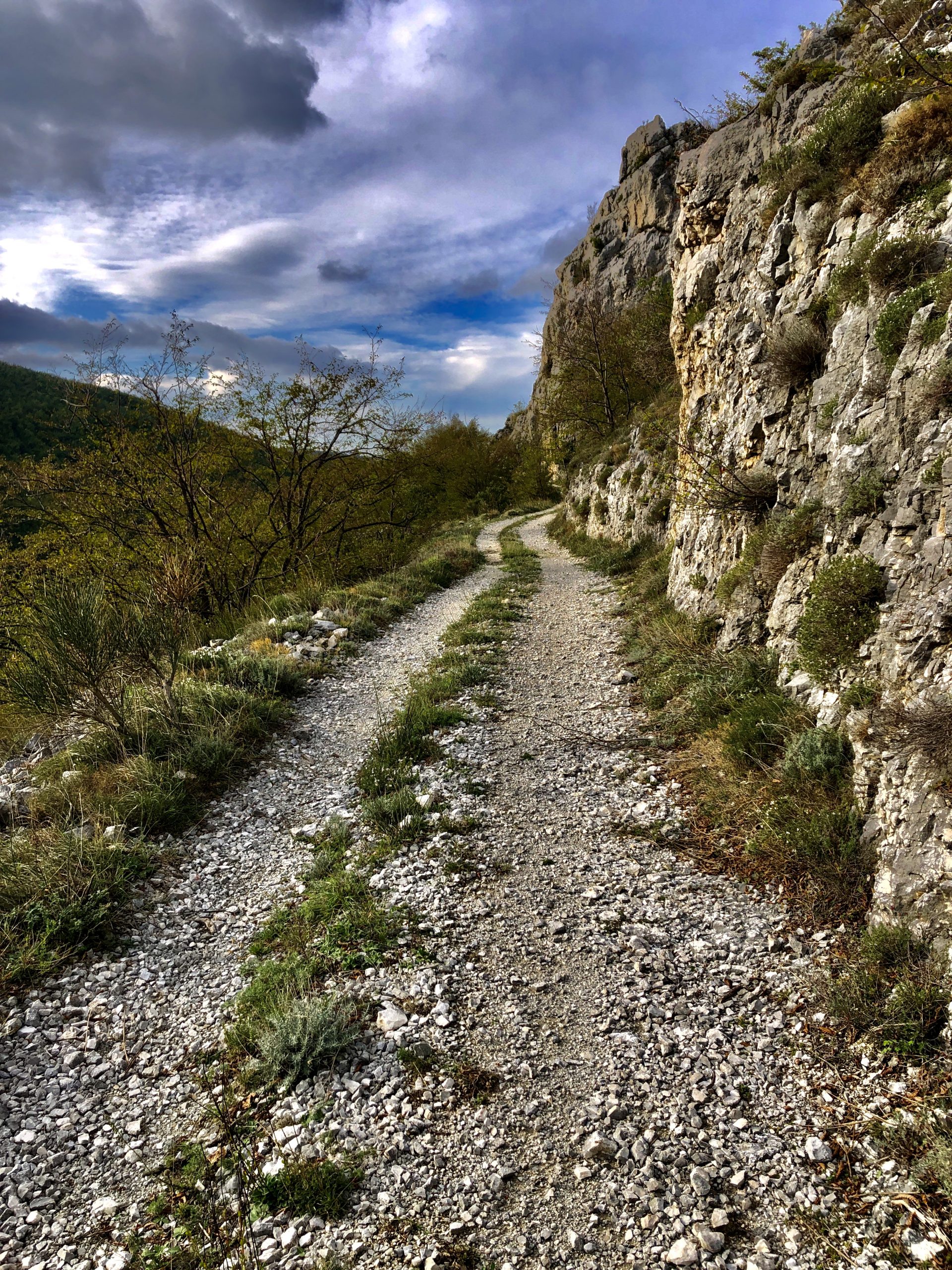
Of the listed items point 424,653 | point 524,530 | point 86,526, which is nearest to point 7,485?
point 86,526

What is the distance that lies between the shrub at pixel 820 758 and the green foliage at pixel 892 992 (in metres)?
1.42

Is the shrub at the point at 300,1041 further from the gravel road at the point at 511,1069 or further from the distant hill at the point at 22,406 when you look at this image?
the distant hill at the point at 22,406

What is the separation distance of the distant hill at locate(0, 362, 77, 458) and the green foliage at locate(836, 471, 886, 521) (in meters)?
22.8

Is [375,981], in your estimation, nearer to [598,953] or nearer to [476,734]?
[598,953]

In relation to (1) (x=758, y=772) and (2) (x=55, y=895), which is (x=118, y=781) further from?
(1) (x=758, y=772)

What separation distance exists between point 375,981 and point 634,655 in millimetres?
7197

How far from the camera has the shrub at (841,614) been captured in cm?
550

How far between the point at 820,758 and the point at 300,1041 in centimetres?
473

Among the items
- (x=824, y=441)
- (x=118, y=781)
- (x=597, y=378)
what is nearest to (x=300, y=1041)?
(x=118, y=781)

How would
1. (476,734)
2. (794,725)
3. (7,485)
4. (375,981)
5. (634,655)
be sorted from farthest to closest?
1. (7,485)
2. (634,655)
3. (476,734)
4. (794,725)
5. (375,981)

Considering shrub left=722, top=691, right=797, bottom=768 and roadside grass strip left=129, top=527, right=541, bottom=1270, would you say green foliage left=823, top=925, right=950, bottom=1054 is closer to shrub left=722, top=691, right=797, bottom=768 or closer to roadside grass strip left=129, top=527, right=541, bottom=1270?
shrub left=722, top=691, right=797, bottom=768

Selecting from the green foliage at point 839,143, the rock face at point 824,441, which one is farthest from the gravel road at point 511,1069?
the green foliage at point 839,143

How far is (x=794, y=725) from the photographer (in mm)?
6008

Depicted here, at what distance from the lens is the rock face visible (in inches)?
176
